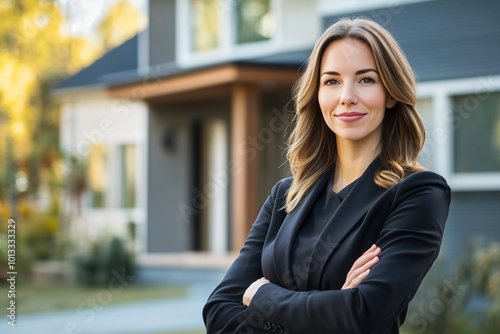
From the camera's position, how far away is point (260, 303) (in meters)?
2.39

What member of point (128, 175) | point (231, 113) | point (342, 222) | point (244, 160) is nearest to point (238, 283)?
point (342, 222)

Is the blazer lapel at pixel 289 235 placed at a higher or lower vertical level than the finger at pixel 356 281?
higher

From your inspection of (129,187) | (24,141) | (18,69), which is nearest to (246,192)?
(129,187)

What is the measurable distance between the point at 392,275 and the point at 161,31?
13.5m

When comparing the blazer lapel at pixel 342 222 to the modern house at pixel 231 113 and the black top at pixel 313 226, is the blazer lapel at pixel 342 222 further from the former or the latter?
the modern house at pixel 231 113

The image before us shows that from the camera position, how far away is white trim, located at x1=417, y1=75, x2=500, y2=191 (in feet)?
32.9

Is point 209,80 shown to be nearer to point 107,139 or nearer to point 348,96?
point 107,139

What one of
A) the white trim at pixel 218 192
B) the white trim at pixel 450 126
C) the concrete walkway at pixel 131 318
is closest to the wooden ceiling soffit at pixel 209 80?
the white trim at pixel 218 192

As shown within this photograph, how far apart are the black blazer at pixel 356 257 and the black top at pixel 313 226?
1cm

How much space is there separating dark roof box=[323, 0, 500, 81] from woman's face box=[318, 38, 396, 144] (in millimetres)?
8307

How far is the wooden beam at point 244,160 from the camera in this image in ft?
39.1

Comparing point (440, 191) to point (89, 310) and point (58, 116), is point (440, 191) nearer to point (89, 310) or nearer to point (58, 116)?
point (89, 310)

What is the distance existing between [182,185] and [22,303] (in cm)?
384

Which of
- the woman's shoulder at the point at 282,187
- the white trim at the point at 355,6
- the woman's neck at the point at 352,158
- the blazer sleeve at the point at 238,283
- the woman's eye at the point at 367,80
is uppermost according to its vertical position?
the white trim at the point at 355,6
